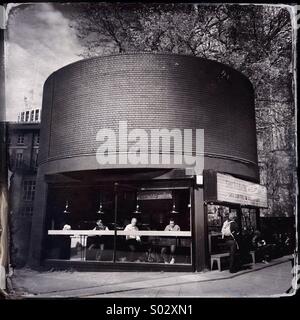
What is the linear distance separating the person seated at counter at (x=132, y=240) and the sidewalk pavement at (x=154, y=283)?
815 mm


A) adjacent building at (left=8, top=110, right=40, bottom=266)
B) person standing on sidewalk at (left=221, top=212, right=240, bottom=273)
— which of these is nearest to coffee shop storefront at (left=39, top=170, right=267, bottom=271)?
person standing on sidewalk at (left=221, top=212, right=240, bottom=273)

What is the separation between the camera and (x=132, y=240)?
11.4 metres

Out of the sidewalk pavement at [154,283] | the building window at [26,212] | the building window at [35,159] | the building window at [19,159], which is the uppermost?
the building window at [35,159]

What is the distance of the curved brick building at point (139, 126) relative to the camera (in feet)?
36.9

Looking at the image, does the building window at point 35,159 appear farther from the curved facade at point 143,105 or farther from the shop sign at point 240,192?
the shop sign at point 240,192

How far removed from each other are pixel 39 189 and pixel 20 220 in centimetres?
244

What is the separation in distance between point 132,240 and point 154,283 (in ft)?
8.19

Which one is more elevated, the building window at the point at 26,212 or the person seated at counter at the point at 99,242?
the building window at the point at 26,212

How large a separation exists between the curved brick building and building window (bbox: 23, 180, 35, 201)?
3.58 feet

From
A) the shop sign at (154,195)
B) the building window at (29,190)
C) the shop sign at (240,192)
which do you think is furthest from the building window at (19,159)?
the shop sign at (240,192)

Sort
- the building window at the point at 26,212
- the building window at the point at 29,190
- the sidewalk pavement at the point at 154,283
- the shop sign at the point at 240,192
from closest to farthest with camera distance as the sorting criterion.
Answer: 1. the sidewalk pavement at the point at 154,283
2. the building window at the point at 26,212
3. the building window at the point at 29,190
4. the shop sign at the point at 240,192
